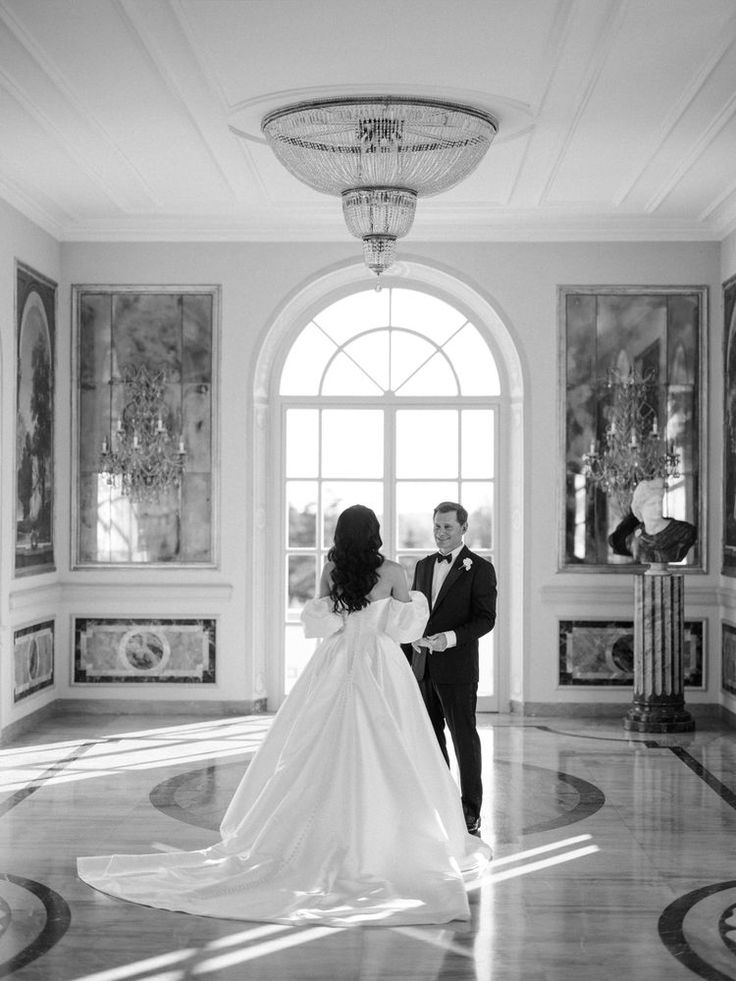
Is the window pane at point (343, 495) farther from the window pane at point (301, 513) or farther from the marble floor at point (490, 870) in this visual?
the marble floor at point (490, 870)

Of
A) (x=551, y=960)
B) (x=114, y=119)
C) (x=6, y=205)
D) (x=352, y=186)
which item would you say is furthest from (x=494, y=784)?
(x=6, y=205)

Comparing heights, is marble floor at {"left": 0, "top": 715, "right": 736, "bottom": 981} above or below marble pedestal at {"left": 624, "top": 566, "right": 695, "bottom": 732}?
below

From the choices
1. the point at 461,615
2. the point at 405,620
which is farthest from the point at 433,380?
the point at 405,620

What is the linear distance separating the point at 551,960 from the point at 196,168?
5540mm

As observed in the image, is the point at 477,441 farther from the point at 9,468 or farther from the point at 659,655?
the point at 9,468

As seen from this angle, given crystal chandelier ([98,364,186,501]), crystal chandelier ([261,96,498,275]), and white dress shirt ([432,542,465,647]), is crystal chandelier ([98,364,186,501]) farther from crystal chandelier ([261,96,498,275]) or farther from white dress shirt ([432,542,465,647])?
white dress shirt ([432,542,465,647])

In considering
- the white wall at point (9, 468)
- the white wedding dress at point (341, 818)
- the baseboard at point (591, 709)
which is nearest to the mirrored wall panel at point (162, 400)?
the white wall at point (9, 468)

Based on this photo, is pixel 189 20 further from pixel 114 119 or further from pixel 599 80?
pixel 599 80

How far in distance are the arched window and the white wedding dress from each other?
4586 millimetres

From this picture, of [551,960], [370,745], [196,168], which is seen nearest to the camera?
[551,960]

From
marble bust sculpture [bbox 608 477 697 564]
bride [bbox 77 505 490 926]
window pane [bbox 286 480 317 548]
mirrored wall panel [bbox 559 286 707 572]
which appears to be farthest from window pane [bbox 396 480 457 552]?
bride [bbox 77 505 490 926]

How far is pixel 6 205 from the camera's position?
8367 millimetres

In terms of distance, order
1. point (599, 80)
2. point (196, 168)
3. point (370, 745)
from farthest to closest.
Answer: point (196, 168) → point (599, 80) → point (370, 745)

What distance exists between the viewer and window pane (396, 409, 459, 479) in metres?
9.90
